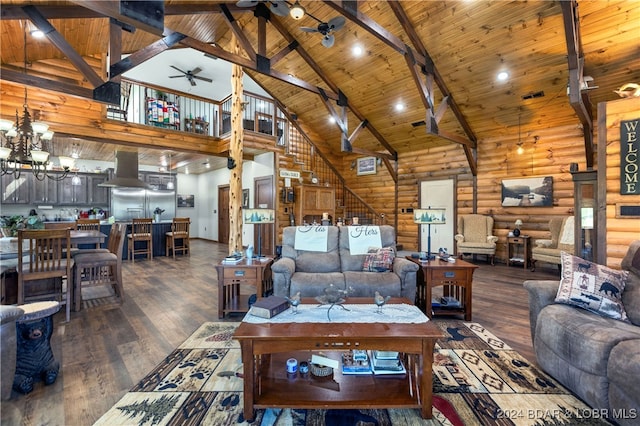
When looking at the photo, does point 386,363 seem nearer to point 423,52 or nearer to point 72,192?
point 423,52

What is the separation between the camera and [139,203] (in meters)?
8.77

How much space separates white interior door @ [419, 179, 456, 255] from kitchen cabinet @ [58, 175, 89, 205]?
940 cm

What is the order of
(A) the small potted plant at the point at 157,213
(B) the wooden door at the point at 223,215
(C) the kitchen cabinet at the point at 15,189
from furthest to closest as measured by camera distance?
1. (B) the wooden door at the point at 223,215
2. (A) the small potted plant at the point at 157,213
3. (C) the kitchen cabinet at the point at 15,189

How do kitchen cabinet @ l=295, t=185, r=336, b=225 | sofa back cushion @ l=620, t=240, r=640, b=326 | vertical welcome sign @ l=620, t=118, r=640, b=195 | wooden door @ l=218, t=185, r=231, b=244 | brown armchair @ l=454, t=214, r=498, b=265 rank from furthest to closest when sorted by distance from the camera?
wooden door @ l=218, t=185, r=231, b=244 → kitchen cabinet @ l=295, t=185, r=336, b=225 → brown armchair @ l=454, t=214, r=498, b=265 → vertical welcome sign @ l=620, t=118, r=640, b=195 → sofa back cushion @ l=620, t=240, r=640, b=326

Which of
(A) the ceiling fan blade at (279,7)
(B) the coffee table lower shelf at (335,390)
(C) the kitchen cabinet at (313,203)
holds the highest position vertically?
(A) the ceiling fan blade at (279,7)

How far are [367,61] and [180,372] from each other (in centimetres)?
588

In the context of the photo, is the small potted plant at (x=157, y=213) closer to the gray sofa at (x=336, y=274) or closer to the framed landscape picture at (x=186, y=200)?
the framed landscape picture at (x=186, y=200)

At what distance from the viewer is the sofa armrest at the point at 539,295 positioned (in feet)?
7.12

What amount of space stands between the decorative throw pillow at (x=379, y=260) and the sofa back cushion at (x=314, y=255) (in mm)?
367

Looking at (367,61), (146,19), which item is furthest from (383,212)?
(146,19)

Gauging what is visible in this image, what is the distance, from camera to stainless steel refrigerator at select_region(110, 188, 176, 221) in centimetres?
850

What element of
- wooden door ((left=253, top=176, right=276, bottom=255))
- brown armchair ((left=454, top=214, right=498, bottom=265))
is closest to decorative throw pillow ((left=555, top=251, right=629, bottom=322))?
brown armchair ((left=454, top=214, right=498, bottom=265))

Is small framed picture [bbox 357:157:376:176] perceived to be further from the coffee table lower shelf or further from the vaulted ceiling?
the coffee table lower shelf

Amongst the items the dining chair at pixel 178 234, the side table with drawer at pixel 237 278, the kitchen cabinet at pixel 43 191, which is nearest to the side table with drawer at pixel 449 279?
the side table with drawer at pixel 237 278
